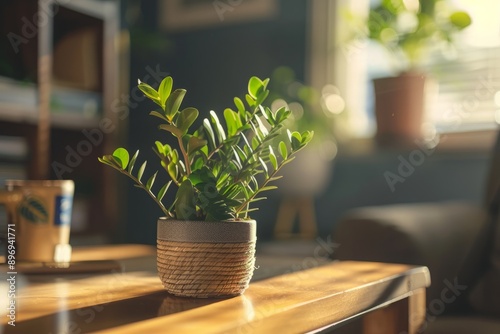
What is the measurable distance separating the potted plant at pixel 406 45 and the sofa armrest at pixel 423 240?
95 cm

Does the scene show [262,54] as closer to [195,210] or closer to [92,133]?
[92,133]

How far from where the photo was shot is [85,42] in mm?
2543

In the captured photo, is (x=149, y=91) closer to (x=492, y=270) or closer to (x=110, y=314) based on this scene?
(x=110, y=314)

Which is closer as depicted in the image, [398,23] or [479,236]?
[479,236]

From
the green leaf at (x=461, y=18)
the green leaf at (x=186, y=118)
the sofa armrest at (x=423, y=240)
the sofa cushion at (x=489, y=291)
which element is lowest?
→ the sofa cushion at (x=489, y=291)

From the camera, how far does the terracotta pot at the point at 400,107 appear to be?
95.3 inches

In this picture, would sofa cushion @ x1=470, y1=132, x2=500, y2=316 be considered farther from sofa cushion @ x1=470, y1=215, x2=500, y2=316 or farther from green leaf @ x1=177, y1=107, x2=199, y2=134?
green leaf @ x1=177, y1=107, x2=199, y2=134

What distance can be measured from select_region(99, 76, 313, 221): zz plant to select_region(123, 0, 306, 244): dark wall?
2.40m

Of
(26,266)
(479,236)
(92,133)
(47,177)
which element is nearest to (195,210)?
(26,266)

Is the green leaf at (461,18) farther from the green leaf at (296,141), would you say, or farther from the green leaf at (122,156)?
the green leaf at (122,156)

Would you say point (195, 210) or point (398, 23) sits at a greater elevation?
point (398, 23)

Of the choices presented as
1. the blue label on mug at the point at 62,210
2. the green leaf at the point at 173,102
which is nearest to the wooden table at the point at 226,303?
the blue label on mug at the point at 62,210

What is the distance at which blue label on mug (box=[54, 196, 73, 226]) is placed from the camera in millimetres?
978

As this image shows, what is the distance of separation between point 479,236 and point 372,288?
78 centimetres
